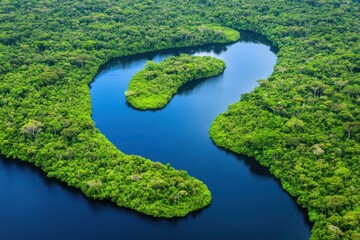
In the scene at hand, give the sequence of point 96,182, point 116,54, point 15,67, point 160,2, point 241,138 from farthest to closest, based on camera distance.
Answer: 1. point 160,2
2. point 116,54
3. point 15,67
4. point 241,138
5. point 96,182

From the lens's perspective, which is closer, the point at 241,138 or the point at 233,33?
the point at 241,138

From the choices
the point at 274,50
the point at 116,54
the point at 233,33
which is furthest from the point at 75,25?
the point at 274,50

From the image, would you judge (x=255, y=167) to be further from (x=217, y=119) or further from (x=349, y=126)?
(x=349, y=126)

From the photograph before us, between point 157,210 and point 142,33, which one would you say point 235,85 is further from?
point 157,210

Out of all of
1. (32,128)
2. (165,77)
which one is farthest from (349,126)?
(32,128)

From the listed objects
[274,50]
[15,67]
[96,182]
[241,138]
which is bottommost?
[96,182]

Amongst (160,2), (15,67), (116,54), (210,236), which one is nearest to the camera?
(210,236)

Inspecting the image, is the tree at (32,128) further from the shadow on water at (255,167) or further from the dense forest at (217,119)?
the shadow on water at (255,167)
